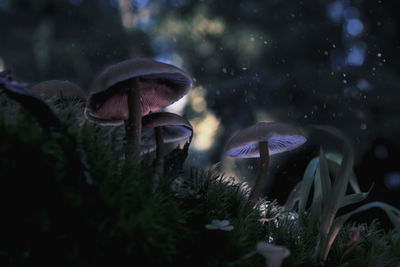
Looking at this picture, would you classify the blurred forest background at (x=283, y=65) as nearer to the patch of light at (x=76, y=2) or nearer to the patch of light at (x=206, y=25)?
the patch of light at (x=206, y=25)

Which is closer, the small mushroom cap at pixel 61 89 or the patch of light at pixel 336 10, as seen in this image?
the small mushroom cap at pixel 61 89

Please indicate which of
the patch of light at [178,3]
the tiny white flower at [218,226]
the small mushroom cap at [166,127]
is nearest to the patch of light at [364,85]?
the small mushroom cap at [166,127]

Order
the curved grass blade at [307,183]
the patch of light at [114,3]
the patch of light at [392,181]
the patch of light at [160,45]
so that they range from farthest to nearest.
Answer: the patch of light at [114,3], the patch of light at [160,45], the patch of light at [392,181], the curved grass blade at [307,183]

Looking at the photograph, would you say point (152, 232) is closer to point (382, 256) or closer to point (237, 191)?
point (237, 191)

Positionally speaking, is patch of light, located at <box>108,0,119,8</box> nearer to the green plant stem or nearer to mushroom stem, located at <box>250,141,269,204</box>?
mushroom stem, located at <box>250,141,269,204</box>

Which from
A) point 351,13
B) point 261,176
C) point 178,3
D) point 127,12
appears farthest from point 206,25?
point 261,176

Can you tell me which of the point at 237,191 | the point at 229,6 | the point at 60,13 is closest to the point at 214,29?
the point at 229,6

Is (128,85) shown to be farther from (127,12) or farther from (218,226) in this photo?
(127,12)
